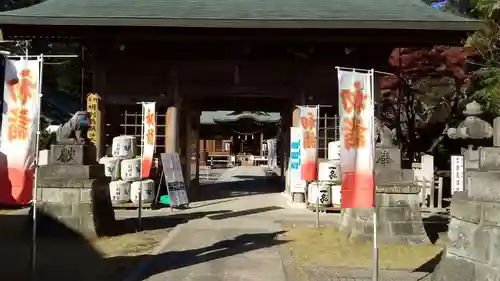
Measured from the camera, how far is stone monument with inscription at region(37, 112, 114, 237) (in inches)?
383

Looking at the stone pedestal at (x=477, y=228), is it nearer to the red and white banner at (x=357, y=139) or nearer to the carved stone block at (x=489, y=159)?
the carved stone block at (x=489, y=159)

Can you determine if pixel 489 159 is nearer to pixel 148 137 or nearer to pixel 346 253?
pixel 346 253

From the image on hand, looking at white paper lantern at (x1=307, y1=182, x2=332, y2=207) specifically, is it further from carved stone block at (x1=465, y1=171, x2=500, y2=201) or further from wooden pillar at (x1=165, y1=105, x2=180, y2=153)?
carved stone block at (x1=465, y1=171, x2=500, y2=201)

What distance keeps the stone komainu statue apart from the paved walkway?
2.56 m

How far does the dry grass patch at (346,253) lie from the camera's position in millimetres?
7855

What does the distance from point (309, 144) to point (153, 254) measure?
562cm

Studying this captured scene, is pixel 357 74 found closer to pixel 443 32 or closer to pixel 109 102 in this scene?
pixel 443 32

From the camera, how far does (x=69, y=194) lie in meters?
9.78

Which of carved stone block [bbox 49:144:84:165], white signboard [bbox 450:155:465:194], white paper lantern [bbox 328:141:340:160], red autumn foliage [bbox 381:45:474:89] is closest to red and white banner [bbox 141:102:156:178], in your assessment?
carved stone block [bbox 49:144:84:165]

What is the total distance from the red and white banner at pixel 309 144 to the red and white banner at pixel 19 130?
717 cm

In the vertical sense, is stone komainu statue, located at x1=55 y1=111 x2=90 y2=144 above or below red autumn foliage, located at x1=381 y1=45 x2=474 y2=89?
below

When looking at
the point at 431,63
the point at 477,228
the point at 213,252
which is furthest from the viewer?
the point at 431,63

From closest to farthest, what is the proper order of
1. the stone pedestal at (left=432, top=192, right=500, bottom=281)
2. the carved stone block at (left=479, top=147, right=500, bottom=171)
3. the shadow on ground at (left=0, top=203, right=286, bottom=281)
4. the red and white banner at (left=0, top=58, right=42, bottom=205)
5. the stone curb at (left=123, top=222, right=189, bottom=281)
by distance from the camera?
the stone pedestal at (left=432, top=192, right=500, bottom=281) → the carved stone block at (left=479, top=147, right=500, bottom=171) → the red and white banner at (left=0, top=58, right=42, bottom=205) → the stone curb at (left=123, top=222, right=189, bottom=281) → the shadow on ground at (left=0, top=203, right=286, bottom=281)

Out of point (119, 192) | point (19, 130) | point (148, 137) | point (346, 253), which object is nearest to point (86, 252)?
point (19, 130)
